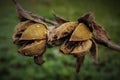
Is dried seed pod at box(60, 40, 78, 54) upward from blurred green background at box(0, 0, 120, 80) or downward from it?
upward

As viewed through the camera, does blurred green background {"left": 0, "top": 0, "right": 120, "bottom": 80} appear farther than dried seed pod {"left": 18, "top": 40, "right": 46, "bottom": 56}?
Yes

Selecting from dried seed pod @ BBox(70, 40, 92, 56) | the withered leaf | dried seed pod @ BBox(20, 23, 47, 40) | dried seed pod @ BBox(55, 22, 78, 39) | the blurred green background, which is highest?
dried seed pod @ BBox(55, 22, 78, 39)

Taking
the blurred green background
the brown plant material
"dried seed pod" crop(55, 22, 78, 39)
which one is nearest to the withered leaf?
the brown plant material

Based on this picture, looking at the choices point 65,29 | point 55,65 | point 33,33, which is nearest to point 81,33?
point 65,29

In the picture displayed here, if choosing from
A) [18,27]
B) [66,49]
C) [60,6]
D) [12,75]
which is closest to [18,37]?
[18,27]

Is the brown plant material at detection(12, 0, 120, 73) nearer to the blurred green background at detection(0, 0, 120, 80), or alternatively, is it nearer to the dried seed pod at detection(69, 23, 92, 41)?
the dried seed pod at detection(69, 23, 92, 41)

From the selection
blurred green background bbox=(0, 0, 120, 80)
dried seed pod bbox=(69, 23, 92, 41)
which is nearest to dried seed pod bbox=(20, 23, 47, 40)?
dried seed pod bbox=(69, 23, 92, 41)

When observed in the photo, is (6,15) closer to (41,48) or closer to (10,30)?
(10,30)
